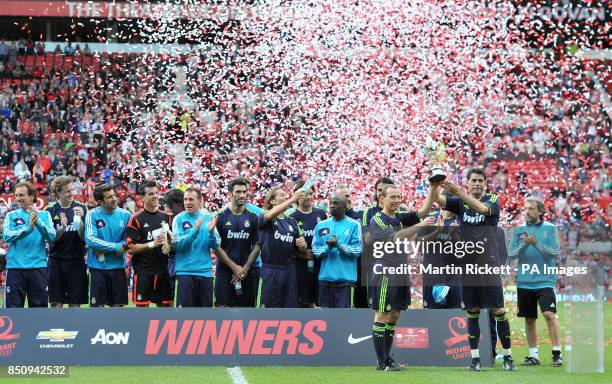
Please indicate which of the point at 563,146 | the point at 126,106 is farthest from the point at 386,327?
the point at 563,146

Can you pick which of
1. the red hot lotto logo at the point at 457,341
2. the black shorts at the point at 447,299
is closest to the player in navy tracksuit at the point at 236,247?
the black shorts at the point at 447,299

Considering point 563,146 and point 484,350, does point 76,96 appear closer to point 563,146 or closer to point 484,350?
point 563,146

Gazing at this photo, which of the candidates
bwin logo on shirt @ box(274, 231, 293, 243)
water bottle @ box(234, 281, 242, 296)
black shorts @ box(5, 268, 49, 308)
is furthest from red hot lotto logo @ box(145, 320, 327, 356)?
black shorts @ box(5, 268, 49, 308)

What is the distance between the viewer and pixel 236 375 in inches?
419

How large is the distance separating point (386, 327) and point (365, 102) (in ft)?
36.3

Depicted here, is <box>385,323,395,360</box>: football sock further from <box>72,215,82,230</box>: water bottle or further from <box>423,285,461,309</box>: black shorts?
<box>72,215,82,230</box>: water bottle

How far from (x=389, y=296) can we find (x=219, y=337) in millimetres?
2034

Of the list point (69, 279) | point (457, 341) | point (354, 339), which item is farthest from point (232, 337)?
point (69, 279)

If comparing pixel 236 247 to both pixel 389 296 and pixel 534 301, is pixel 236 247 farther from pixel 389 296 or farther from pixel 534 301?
pixel 534 301

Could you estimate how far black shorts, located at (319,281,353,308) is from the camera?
1262 centimetres

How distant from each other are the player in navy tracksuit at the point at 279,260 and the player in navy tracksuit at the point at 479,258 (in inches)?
86.4

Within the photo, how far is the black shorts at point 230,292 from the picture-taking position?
41.7 feet

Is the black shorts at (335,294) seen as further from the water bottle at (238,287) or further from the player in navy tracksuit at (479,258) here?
the player in navy tracksuit at (479,258)

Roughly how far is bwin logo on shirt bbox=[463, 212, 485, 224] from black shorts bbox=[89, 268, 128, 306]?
175 inches
